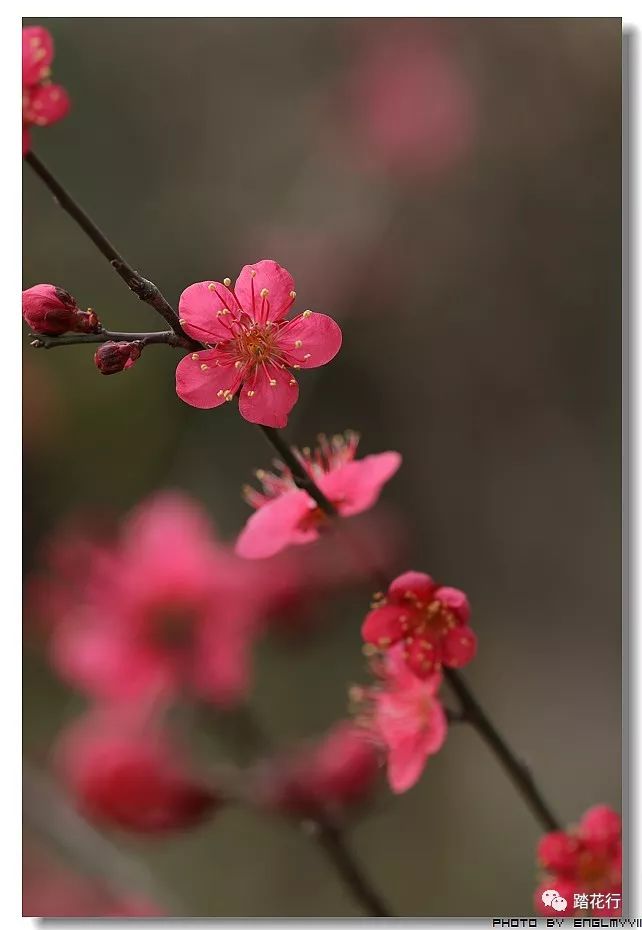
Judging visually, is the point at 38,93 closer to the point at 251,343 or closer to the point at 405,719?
the point at 251,343

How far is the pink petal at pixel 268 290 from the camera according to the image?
943 mm

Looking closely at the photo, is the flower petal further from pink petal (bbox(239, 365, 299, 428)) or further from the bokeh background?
the bokeh background

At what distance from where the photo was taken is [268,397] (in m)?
0.93

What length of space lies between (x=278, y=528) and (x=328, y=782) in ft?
1.55

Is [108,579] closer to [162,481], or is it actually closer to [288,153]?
[162,481]

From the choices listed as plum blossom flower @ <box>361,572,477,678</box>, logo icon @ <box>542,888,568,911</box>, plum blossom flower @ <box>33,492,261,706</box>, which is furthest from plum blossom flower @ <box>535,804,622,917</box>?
plum blossom flower @ <box>33,492,261,706</box>

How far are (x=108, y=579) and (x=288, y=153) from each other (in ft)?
2.71

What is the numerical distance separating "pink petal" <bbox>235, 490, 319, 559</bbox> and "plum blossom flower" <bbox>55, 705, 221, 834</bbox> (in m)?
0.46

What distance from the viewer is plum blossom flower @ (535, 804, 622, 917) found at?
1049 mm

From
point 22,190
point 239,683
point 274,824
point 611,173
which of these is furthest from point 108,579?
point 611,173

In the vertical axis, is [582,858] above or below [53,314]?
below

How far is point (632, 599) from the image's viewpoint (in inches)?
59.7

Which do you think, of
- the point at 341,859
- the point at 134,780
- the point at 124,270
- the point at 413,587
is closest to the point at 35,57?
the point at 124,270

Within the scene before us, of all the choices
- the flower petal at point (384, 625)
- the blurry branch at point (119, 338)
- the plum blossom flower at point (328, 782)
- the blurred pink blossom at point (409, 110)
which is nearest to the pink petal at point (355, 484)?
the flower petal at point (384, 625)
